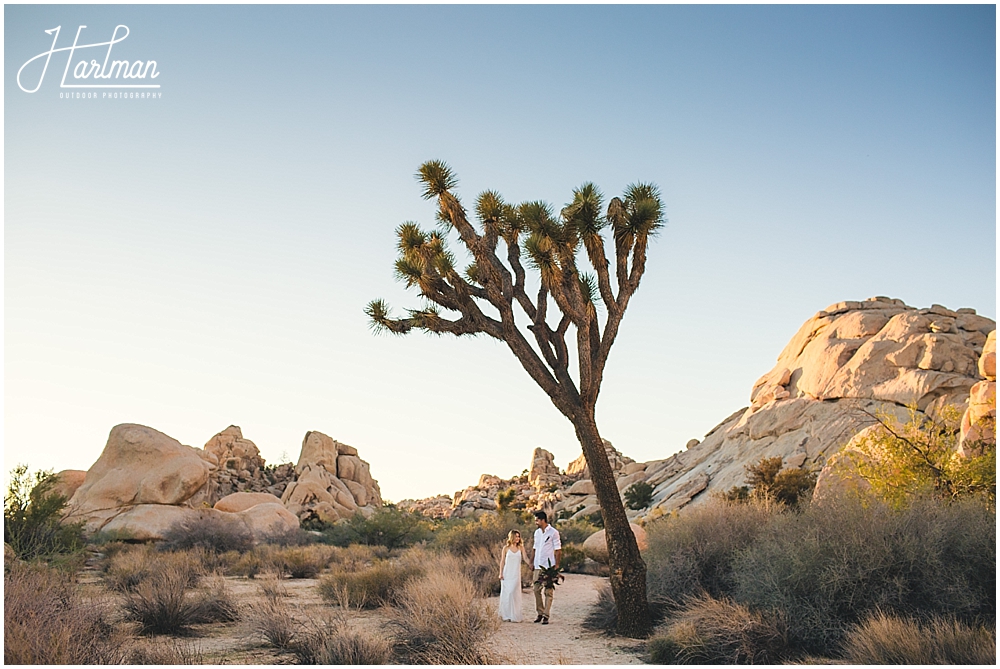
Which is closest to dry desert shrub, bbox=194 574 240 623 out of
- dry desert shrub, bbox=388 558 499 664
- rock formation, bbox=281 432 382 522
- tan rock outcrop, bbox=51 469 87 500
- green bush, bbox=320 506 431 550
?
dry desert shrub, bbox=388 558 499 664

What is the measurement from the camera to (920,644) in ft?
21.9

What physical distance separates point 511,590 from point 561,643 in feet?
6.17

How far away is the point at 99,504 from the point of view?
27.2 m

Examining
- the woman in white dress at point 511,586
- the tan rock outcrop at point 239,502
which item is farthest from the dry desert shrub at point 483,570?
the tan rock outcrop at point 239,502

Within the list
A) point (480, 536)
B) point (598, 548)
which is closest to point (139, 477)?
point (480, 536)

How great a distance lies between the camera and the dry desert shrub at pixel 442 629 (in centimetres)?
740

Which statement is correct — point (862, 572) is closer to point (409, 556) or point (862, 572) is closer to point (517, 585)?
point (517, 585)

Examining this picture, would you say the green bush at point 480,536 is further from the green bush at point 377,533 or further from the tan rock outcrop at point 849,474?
the tan rock outcrop at point 849,474

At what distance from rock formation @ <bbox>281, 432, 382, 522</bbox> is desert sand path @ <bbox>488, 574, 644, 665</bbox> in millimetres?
26866

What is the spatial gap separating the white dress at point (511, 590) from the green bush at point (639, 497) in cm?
2740

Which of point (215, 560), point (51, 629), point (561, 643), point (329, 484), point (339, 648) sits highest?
point (329, 484)

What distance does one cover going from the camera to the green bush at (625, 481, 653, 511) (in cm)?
3731

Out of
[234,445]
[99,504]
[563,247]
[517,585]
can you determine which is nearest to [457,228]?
[563,247]

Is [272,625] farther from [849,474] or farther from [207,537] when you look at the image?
[207,537]
